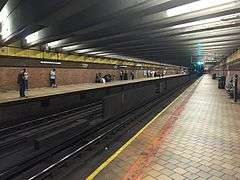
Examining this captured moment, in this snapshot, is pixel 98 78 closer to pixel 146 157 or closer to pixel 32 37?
pixel 32 37

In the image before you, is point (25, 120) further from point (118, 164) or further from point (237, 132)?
point (237, 132)

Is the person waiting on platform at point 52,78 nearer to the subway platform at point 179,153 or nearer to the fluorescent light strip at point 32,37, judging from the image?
the fluorescent light strip at point 32,37

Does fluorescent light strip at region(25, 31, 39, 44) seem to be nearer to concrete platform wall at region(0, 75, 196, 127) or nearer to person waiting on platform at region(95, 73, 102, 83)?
concrete platform wall at region(0, 75, 196, 127)

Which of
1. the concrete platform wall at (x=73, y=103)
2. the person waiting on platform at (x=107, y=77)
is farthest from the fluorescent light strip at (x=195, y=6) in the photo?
the person waiting on platform at (x=107, y=77)

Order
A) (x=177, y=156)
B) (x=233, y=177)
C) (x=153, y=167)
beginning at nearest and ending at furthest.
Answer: (x=233, y=177) → (x=153, y=167) → (x=177, y=156)

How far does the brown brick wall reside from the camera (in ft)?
52.1

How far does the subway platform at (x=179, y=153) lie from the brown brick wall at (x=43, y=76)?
1078 centimetres

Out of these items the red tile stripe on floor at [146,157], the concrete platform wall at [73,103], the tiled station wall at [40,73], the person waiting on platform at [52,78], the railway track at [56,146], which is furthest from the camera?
the person waiting on platform at [52,78]

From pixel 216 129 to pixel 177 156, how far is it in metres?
3.45

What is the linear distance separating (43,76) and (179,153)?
1552cm

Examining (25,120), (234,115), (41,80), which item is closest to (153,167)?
(234,115)

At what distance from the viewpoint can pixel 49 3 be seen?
576 cm

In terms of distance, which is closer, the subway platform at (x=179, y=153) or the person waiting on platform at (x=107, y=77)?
the subway platform at (x=179, y=153)

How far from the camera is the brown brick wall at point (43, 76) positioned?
15.9 metres
